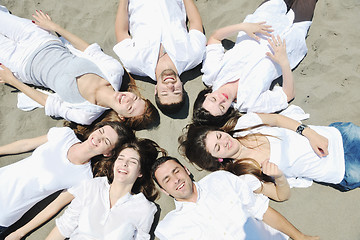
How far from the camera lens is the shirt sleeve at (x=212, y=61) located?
3.97m

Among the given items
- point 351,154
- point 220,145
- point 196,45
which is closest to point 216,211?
point 220,145

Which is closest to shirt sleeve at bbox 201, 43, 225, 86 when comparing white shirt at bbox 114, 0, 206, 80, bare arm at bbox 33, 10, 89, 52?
white shirt at bbox 114, 0, 206, 80

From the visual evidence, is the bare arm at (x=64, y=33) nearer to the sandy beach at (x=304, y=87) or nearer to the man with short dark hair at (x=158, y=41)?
the sandy beach at (x=304, y=87)

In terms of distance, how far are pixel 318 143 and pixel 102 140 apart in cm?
293

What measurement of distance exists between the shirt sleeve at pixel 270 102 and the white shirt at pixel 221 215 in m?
1.07

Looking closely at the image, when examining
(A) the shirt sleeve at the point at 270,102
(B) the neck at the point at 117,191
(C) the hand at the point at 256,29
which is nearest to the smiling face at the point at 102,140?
(B) the neck at the point at 117,191

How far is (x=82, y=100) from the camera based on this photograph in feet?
12.7

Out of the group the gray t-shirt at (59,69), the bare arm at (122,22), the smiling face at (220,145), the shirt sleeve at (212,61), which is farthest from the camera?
the bare arm at (122,22)

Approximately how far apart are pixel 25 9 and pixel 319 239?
237 inches

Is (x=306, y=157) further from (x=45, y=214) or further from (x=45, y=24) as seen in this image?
(x=45, y=24)

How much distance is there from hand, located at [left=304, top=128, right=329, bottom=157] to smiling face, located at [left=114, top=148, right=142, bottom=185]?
2.38 metres

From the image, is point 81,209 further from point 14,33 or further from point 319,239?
point 319,239

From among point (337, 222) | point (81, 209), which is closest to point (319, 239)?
point (337, 222)

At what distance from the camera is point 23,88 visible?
398 cm
